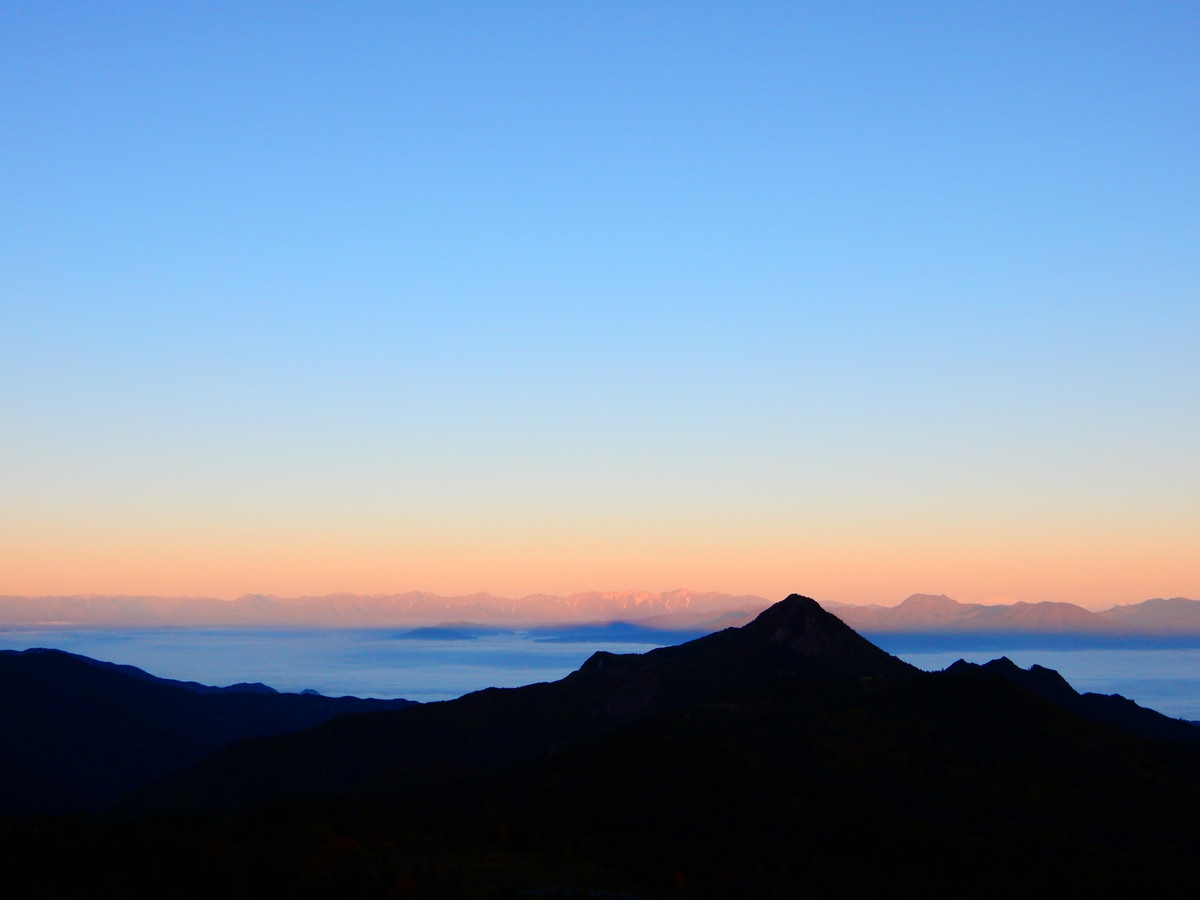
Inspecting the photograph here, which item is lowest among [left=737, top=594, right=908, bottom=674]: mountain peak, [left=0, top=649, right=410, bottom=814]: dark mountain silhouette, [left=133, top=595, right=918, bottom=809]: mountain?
[left=0, top=649, right=410, bottom=814]: dark mountain silhouette

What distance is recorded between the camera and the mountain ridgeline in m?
34.7

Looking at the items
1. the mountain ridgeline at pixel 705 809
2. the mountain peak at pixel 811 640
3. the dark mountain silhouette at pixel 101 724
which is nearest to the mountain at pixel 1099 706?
the mountain peak at pixel 811 640

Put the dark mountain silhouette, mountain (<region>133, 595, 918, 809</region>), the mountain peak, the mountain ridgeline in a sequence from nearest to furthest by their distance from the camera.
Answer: the mountain ridgeline → mountain (<region>133, 595, 918, 809</region>) → the mountain peak → the dark mountain silhouette

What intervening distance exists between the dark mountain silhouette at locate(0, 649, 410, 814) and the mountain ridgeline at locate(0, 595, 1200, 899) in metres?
26.4

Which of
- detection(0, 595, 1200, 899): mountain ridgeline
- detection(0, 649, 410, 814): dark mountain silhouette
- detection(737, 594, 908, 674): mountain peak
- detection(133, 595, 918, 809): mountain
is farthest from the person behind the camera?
detection(0, 649, 410, 814): dark mountain silhouette

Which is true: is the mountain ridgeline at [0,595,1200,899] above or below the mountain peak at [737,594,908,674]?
below

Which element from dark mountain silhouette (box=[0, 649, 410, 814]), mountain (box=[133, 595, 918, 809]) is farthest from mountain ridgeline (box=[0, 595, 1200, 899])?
dark mountain silhouette (box=[0, 649, 410, 814])

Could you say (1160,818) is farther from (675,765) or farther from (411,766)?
(411,766)

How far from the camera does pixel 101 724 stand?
467ft

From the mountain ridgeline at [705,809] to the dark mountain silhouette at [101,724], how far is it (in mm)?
26388

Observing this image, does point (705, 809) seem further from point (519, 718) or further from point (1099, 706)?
point (1099, 706)

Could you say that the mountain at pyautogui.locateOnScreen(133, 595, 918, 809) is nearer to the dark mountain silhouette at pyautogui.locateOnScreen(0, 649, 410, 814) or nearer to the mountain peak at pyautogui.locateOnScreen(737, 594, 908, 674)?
the mountain peak at pyautogui.locateOnScreen(737, 594, 908, 674)

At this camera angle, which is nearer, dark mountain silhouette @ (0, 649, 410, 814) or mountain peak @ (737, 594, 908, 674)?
mountain peak @ (737, 594, 908, 674)

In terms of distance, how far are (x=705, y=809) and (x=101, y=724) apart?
11213 cm
